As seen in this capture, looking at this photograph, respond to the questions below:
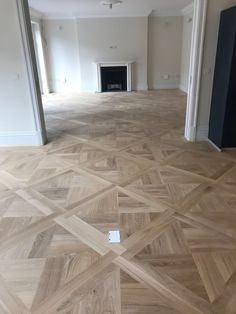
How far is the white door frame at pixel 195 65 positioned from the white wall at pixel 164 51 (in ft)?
17.8

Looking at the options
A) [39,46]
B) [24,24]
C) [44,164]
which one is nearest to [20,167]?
[44,164]

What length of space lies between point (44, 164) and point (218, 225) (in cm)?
210

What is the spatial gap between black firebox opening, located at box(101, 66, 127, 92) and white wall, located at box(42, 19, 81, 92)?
0.87 m

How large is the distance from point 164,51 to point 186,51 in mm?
868

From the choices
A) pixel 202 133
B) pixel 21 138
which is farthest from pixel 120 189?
pixel 21 138

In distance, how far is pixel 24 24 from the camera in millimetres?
3289

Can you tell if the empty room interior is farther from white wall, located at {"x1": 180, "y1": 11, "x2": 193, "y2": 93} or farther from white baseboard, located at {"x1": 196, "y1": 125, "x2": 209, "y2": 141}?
white wall, located at {"x1": 180, "y1": 11, "x2": 193, "y2": 93}

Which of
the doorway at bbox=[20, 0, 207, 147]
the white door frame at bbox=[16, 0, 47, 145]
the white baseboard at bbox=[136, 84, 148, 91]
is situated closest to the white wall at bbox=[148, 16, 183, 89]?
the white baseboard at bbox=[136, 84, 148, 91]

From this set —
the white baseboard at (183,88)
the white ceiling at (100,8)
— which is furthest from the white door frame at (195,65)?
the white baseboard at (183,88)

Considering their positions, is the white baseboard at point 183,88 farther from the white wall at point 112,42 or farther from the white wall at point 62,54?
the white wall at point 62,54

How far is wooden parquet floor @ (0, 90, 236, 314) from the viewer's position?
146cm

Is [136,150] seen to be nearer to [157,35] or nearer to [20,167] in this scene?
[20,167]

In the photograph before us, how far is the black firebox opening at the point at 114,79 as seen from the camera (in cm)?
856

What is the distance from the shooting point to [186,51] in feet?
26.0
